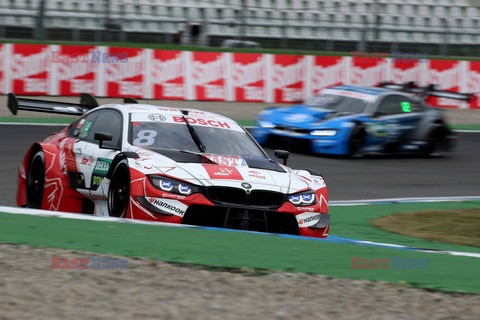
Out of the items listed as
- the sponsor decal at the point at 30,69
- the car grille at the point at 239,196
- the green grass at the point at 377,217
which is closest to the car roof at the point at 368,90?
the green grass at the point at 377,217

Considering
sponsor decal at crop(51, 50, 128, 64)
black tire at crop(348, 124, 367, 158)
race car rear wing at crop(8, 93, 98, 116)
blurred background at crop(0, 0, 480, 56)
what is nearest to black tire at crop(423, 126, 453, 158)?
black tire at crop(348, 124, 367, 158)

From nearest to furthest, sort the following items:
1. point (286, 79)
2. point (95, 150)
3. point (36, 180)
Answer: point (95, 150) < point (36, 180) < point (286, 79)

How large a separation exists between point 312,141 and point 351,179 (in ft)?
8.26

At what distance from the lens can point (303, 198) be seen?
8398mm

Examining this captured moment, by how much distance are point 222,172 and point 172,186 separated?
0.49 m

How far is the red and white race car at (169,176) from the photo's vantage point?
7.96 m

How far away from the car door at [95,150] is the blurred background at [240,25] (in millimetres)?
13502

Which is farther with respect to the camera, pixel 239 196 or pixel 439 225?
pixel 439 225

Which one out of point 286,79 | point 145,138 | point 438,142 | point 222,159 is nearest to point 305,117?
point 438,142

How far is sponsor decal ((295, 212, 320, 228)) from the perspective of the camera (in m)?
8.30

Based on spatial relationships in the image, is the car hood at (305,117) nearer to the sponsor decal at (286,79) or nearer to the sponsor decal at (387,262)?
the sponsor decal at (286,79)

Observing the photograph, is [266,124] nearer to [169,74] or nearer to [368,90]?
[368,90]

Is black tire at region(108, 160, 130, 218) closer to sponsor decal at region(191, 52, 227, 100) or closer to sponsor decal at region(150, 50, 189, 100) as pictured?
sponsor decal at region(150, 50, 189, 100)

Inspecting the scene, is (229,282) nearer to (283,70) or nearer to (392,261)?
(392,261)
